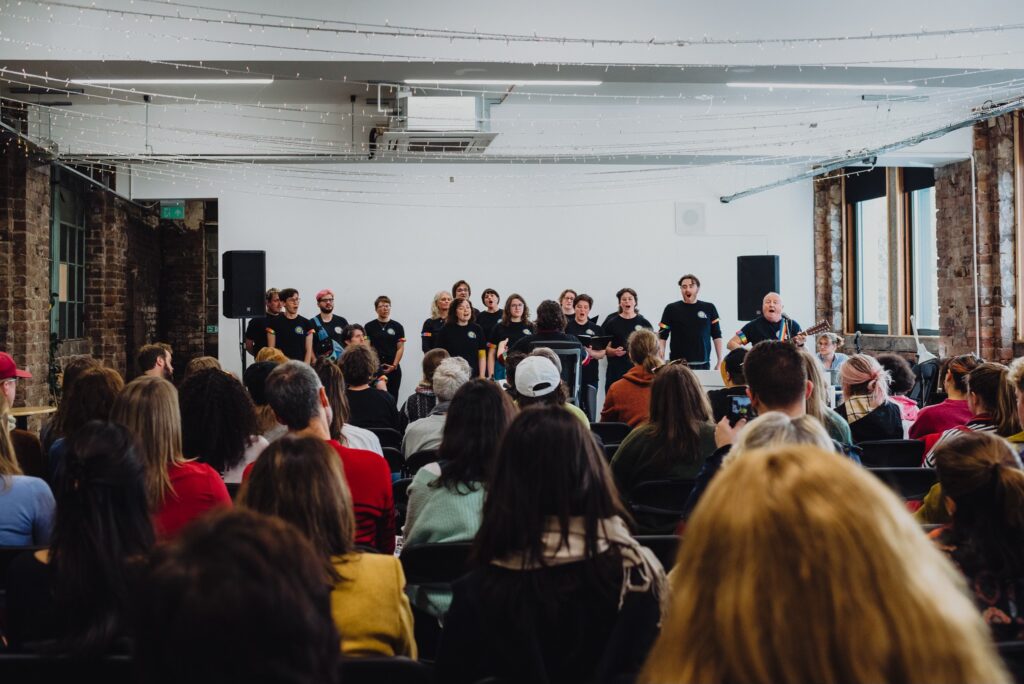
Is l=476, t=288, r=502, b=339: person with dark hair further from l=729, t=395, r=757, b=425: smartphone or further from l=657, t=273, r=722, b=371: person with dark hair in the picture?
l=729, t=395, r=757, b=425: smartphone

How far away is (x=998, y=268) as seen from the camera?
384 inches

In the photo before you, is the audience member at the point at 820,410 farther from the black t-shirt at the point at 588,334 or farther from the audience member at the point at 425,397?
the black t-shirt at the point at 588,334

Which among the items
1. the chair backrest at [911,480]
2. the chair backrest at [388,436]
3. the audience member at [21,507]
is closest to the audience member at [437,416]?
the chair backrest at [388,436]

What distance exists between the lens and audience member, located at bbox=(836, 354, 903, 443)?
15.1 feet

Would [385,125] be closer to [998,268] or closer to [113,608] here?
[998,268]

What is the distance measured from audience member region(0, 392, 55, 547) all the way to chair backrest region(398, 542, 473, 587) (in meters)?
1.07

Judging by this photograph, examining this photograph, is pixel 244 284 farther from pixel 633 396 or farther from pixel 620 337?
pixel 633 396

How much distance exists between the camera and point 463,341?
891 cm

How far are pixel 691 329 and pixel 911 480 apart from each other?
5956mm

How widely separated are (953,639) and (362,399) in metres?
4.75

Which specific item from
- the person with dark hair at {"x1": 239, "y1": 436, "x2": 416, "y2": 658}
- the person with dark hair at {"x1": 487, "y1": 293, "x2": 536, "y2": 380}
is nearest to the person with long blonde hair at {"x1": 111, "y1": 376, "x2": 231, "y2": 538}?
the person with dark hair at {"x1": 239, "y1": 436, "x2": 416, "y2": 658}

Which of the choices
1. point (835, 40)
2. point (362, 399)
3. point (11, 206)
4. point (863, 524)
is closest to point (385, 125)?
point (11, 206)

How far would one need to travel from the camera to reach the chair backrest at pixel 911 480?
3.54 meters

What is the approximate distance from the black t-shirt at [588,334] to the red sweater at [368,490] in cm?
647
